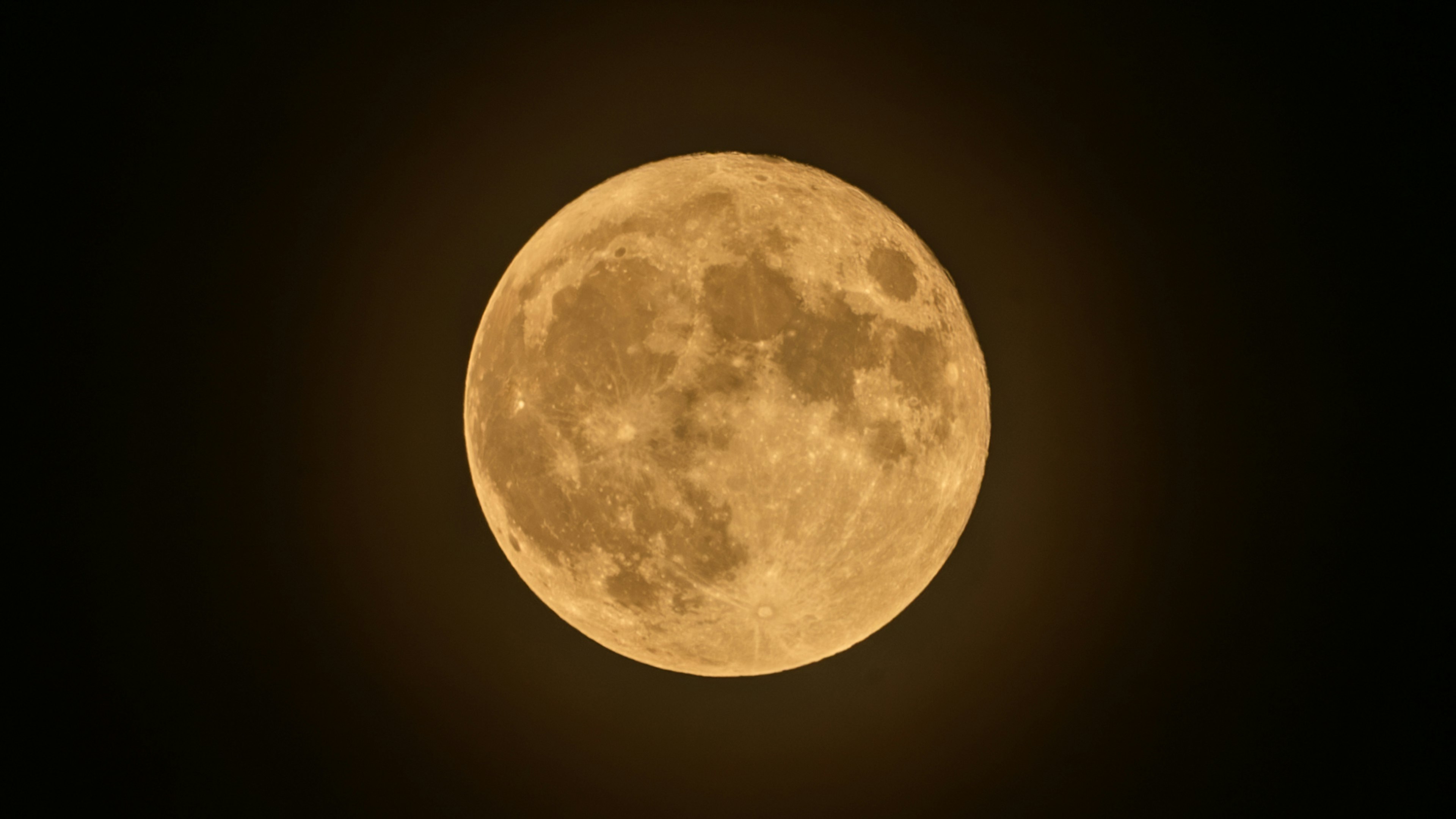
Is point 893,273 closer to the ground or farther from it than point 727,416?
farther from it

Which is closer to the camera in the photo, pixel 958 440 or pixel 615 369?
pixel 615 369

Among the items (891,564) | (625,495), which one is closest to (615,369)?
(625,495)

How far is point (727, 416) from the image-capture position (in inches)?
67.7

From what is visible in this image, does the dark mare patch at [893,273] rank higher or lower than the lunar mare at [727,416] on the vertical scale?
higher

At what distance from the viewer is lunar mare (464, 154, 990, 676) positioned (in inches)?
68.6

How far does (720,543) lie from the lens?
179cm

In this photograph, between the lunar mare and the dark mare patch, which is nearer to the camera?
the lunar mare

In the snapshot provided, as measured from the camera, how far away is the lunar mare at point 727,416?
1742 mm

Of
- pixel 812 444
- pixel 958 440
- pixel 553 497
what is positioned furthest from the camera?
pixel 958 440

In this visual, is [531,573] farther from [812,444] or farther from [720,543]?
[812,444]

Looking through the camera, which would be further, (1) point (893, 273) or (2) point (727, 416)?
(1) point (893, 273)

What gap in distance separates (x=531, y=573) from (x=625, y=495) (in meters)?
0.51

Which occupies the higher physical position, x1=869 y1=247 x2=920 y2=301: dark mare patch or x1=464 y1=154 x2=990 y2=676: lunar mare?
x1=869 y1=247 x2=920 y2=301: dark mare patch

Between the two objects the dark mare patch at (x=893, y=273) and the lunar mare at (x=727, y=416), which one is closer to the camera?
the lunar mare at (x=727, y=416)
